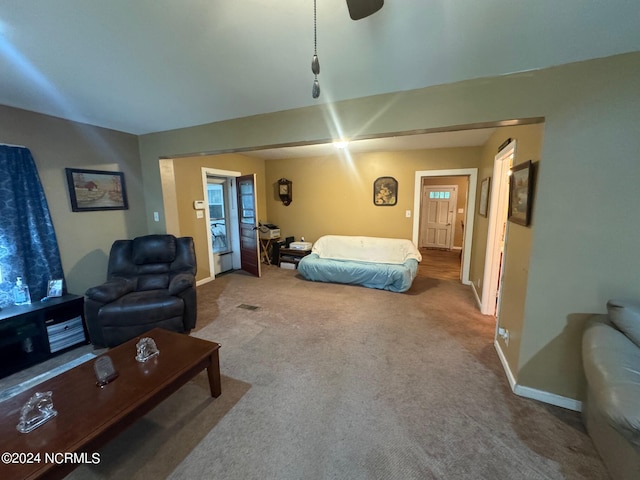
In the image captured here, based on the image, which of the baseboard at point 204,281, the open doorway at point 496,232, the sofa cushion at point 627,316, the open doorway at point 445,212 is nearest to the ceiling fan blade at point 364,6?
the sofa cushion at point 627,316

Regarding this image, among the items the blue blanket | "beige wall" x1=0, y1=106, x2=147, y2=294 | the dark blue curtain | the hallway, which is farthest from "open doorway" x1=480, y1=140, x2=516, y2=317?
the dark blue curtain

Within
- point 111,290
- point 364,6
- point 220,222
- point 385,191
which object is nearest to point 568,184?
point 364,6

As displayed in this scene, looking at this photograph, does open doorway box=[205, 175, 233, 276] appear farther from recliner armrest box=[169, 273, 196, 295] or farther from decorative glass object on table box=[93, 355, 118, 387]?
decorative glass object on table box=[93, 355, 118, 387]

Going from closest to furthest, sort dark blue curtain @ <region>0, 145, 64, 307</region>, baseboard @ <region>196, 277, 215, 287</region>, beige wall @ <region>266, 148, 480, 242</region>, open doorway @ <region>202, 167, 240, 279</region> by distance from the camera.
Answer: dark blue curtain @ <region>0, 145, 64, 307</region>, baseboard @ <region>196, 277, 215, 287</region>, beige wall @ <region>266, 148, 480, 242</region>, open doorway @ <region>202, 167, 240, 279</region>

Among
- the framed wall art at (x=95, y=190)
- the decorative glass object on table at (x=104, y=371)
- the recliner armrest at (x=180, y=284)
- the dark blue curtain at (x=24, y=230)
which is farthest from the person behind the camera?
the framed wall art at (x=95, y=190)

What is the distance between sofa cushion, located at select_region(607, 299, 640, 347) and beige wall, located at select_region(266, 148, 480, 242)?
341cm

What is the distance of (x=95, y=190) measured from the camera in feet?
9.98

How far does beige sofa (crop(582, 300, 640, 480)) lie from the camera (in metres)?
1.06

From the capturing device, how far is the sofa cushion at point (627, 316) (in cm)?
136

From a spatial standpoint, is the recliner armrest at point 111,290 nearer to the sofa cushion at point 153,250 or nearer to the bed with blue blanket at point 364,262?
the sofa cushion at point 153,250

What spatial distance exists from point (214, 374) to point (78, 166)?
9.41 feet

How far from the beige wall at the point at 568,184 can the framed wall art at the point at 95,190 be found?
343 cm

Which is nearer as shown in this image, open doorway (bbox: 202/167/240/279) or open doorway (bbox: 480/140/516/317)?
open doorway (bbox: 480/140/516/317)

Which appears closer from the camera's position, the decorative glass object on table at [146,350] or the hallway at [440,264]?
the decorative glass object on table at [146,350]
